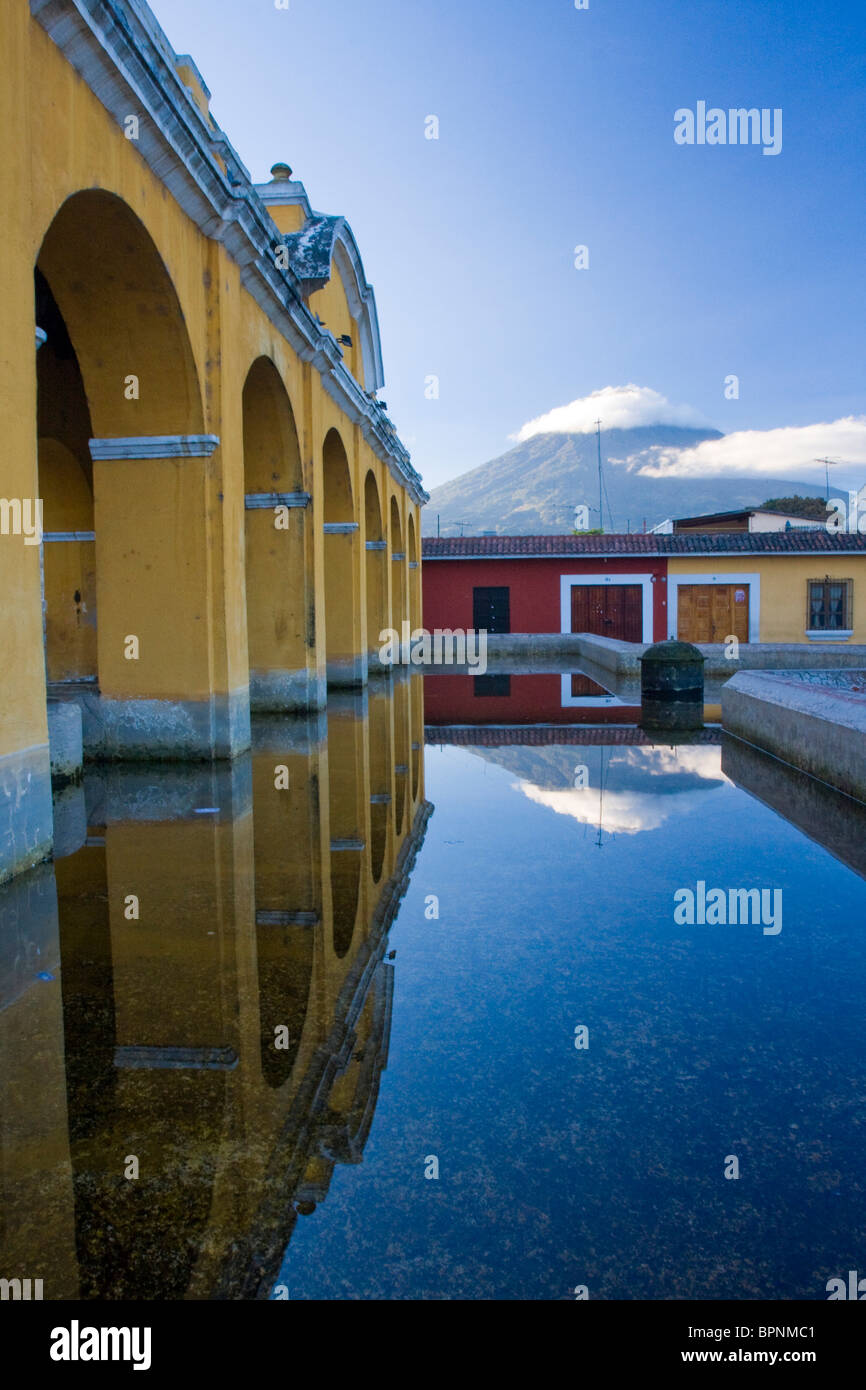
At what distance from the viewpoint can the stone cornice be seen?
5280 millimetres

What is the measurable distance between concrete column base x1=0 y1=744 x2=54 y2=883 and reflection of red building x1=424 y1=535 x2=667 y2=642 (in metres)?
23.6

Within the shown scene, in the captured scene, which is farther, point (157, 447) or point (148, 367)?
point (157, 447)

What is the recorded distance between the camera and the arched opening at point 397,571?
21.8 m

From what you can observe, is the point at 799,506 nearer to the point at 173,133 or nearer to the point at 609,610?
the point at 609,610

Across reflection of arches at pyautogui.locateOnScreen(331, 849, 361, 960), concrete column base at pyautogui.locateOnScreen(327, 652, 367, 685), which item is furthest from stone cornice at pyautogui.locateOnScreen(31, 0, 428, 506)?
concrete column base at pyautogui.locateOnScreen(327, 652, 367, 685)

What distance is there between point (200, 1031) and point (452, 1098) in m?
0.83

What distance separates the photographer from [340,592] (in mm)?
14586

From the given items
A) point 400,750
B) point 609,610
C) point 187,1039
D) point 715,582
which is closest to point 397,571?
point 609,610

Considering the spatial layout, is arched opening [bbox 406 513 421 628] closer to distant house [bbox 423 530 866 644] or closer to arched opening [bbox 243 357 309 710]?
distant house [bbox 423 530 866 644]

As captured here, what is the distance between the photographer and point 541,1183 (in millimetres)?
2035

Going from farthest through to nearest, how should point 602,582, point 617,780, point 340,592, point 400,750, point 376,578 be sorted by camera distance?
point 602,582 → point 376,578 → point 340,592 → point 400,750 → point 617,780

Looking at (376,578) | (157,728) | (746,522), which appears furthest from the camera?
(746,522)

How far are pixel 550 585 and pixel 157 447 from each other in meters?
20.9
